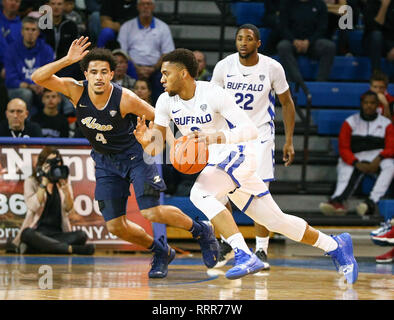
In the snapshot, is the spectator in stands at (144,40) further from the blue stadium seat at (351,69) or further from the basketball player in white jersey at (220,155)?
the basketball player in white jersey at (220,155)

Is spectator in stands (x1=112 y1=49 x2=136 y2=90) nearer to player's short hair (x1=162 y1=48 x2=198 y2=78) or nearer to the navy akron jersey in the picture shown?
the navy akron jersey

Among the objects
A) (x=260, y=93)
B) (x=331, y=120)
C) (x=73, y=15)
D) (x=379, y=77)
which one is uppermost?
(x=73, y=15)

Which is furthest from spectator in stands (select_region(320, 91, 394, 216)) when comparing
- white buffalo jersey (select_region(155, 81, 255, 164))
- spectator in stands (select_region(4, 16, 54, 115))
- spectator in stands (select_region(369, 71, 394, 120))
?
white buffalo jersey (select_region(155, 81, 255, 164))

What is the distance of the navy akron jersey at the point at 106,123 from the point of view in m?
7.55

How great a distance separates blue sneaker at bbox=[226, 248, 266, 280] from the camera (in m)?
6.57

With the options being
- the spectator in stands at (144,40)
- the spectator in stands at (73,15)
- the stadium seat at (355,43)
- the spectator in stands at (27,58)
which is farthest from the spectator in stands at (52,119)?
the stadium seat at (355,43)

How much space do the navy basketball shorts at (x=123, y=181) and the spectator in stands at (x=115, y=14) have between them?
178 inches

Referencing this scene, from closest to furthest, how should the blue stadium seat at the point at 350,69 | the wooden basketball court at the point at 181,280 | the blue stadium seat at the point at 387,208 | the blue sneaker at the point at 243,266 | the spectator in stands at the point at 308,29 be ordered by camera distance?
the wooden basketball court at the point at 181,280
the blue sneaker at the point at 243,266
the blue stadium seat at the point at 387,208
the spectator in stands at the point at 308,29
the blue stadium seat at the point at 350,69

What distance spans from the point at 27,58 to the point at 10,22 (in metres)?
0.94

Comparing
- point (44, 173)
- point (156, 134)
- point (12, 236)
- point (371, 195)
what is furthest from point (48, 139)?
point (371, 195)

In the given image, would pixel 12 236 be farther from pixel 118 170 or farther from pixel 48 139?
pixel 118 170

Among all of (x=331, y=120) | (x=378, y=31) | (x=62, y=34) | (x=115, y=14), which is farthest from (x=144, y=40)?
(x=378, y=31)

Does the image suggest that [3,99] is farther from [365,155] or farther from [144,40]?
[365,155]

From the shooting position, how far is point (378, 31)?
44.0 ft
